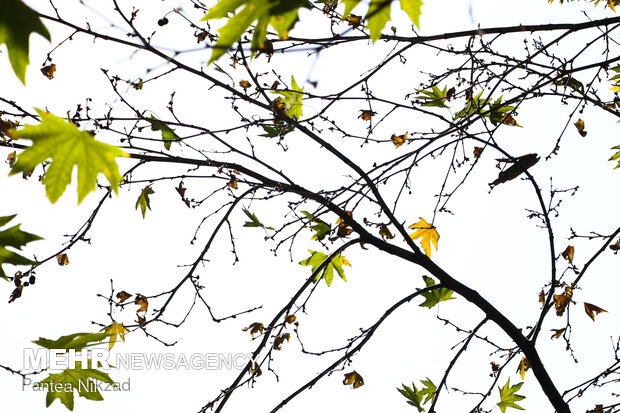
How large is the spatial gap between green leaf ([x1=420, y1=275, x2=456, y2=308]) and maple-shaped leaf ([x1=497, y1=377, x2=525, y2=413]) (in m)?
0.57

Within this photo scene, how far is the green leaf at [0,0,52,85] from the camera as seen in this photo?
3.75ft

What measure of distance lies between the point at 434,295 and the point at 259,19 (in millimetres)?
2128

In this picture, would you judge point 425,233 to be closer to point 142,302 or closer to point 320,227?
point 320,227

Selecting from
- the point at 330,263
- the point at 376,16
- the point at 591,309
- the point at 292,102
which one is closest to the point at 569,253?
the point at 591,309

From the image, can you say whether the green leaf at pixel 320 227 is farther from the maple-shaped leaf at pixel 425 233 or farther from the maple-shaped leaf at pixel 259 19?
the maple-shaped leaf at pixel 259 19

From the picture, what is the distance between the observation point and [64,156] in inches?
53.3

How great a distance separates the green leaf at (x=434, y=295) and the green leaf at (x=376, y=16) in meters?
1.86

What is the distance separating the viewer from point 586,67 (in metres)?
2.28

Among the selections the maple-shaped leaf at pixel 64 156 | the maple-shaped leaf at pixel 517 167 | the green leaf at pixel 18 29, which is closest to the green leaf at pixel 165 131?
the maple-shaped leaf at pixel 64 156

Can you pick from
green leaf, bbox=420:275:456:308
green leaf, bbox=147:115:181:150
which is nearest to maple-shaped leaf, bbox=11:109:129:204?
green leaf, bbox=147:115:181:150

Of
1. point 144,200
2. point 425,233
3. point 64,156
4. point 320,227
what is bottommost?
point 64,156

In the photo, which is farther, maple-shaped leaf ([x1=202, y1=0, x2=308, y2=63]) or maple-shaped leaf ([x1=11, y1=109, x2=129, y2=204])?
maple-shaped leaf ([x1=11, y1=109, x2=129, y2=204])

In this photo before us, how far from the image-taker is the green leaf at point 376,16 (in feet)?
3.65

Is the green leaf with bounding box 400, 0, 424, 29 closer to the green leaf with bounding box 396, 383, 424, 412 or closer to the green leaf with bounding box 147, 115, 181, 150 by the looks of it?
the green leaf with bounding box 147, 115, 181, 150
